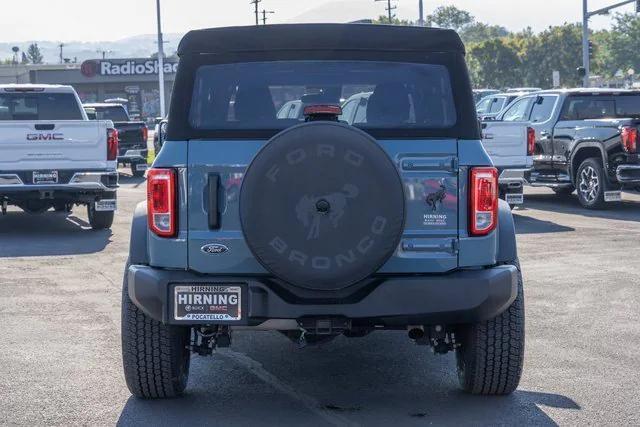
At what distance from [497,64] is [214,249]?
96365mm

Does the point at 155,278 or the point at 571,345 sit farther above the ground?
the point at 155,278

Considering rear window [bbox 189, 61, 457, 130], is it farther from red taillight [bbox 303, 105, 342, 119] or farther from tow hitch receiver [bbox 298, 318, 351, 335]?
tow hitch receiver [bbox 298, 318, 351, 335]

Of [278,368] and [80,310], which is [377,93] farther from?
[80,310]

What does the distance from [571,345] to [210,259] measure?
10.3 ft

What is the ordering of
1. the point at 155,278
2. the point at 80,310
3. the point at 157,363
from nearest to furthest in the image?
the point at 155,278 → the point at 157,363 → the point at 80,310

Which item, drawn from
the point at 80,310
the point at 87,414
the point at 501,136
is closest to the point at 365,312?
the point at 87,414

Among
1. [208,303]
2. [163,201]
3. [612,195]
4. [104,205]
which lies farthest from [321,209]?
[612,195]

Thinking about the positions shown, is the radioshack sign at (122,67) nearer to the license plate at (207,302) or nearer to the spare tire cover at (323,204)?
the license plate at (207,302)

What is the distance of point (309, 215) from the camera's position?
5438 millimetres

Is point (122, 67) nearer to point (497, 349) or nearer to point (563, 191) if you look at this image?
point (563, 191)

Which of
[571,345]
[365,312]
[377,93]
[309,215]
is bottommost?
[571,345]

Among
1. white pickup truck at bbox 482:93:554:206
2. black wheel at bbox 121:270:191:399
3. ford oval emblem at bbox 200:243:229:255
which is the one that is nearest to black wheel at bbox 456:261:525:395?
ford oval emblem at bbox 200:243:229:255

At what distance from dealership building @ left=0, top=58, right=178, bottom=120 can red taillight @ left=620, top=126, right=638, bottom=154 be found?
73.7 metres

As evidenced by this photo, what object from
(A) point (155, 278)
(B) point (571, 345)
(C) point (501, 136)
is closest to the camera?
(A) point (155, 278)
